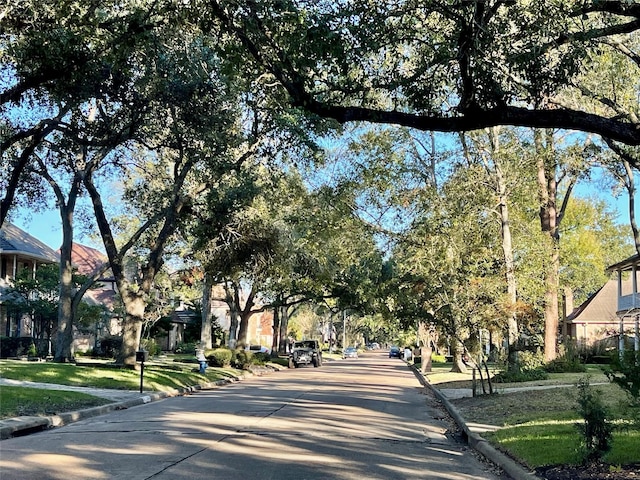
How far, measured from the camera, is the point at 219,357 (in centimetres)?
3503

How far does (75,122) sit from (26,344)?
82.9 feet

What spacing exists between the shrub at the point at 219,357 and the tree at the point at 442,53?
26.1 m

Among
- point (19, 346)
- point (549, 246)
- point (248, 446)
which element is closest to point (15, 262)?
point (19, 346)

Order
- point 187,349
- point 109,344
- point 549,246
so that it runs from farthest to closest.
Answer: point 187,349, point 109,344, point 549,246

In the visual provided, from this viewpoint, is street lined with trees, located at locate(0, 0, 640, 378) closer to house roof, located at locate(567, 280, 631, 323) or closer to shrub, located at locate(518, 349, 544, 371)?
shrub, located at locate(518, 349, 544, 371)

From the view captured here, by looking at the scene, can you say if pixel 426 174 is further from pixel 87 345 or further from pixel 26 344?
pixel 87 345

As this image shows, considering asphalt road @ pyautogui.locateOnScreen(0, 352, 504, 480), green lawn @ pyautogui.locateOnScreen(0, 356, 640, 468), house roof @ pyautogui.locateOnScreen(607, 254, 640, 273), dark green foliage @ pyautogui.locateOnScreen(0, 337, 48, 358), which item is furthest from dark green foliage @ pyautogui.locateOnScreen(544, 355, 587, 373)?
dark green foliage @ pyautogui.locateOnScreen(0, 337, 48, 358)

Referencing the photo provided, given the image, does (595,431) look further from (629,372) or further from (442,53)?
(442,53)

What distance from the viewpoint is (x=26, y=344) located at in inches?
1511

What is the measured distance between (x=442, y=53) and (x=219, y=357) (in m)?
27.8

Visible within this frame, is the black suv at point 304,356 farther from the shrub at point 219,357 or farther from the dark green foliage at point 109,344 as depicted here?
the dark green foliage at point 109,344

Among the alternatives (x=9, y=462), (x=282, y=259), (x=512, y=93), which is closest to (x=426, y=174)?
(x=282, y=259)

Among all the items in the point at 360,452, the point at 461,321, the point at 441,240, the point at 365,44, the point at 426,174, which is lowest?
the point at 360,452

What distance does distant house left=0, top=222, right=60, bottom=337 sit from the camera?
39.0 meters
